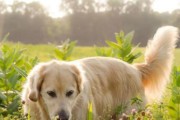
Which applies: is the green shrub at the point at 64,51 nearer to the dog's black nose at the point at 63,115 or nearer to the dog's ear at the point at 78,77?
the dog's ear at the point at 78,77

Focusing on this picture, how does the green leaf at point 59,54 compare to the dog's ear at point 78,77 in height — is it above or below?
above

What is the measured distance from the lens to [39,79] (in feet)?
15.5

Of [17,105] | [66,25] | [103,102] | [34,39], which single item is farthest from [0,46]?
[66,25]

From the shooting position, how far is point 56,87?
4594 mm

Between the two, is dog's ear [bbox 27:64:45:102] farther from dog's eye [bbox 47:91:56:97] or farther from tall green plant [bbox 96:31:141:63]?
tall green plant [bbox 96:31:141:63]

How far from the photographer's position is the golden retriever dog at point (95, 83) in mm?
4629

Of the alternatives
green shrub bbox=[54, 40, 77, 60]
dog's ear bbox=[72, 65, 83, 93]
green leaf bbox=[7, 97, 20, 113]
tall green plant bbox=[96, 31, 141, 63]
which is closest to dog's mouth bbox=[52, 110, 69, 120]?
dog's ear bbox=[72, 65, 83, 93]

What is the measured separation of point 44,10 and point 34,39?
6078mm

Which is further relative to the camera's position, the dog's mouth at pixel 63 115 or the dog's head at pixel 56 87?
the dog's head at pixel 56 87

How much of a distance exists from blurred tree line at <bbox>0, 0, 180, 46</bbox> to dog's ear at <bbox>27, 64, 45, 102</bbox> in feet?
114

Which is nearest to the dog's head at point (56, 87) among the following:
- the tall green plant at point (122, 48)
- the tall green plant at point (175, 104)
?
the tall green plant at point (175, 104)

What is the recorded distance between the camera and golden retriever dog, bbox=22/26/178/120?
182 inches

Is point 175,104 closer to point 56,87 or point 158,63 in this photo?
point 56,87

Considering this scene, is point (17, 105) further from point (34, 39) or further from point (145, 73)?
point (34, 39)
